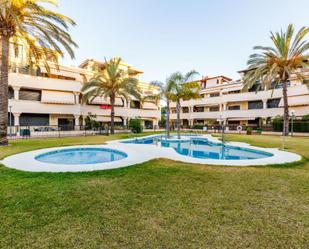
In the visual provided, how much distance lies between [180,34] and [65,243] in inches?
1039

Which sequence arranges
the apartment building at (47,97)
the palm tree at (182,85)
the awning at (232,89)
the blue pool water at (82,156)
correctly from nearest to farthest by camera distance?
1. the blue pool water at (82,156)
2. the palm tree at (182,85)
3. the apartment building at (47,97)
4. the awning at (232,89)

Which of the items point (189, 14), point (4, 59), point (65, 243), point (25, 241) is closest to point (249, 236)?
point (65, 243)

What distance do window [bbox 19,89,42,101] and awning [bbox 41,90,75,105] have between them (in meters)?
1.63

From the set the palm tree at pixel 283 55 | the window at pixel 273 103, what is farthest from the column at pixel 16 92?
the window at pixel 273 103

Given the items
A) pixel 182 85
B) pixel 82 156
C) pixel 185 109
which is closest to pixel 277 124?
pixel 182 85

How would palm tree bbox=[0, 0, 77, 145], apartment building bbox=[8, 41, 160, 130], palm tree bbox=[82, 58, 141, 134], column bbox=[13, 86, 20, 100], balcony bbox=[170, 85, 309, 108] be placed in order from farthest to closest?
balcony bbox=[170, 85, 309, 108] → palm tree bbox=[82, 58, 141, 134] → apartment building bbox=[8, 41, 160, 130] → column bbox=[13, 86, 20, 100] → palm tree bbox=[0, 0, 77, 145]

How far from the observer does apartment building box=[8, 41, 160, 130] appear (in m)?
25.2

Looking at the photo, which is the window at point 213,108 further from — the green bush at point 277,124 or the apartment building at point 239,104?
the green bush at point 277,124

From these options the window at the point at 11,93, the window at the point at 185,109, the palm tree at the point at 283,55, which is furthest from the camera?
the window at the point at 185,109

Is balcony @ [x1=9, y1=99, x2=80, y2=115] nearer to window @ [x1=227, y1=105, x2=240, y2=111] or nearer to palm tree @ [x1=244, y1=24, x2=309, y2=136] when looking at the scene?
palm tree @ [x1=244, y1=24, x2=309, y2=136]

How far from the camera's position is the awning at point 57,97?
2750 centimetres

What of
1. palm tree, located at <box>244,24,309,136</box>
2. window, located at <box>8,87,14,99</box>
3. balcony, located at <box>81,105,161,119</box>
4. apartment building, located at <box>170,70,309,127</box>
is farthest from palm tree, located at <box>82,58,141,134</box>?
palm tree, located at <box>244,24,309,136</box>

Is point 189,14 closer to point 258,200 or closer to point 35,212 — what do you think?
point 258,200

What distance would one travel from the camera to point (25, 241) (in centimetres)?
298
